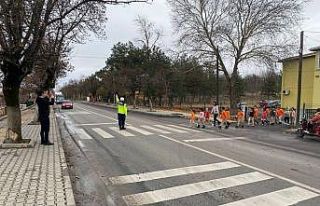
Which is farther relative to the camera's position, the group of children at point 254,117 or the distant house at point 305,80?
the distant house at point 305,80

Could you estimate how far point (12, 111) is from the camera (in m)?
14.0

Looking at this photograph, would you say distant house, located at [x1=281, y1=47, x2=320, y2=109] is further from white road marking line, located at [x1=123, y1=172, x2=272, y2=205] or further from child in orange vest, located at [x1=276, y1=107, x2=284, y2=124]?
white road marking line, located at [x1=123, y1=172, x2=272, y2=205]

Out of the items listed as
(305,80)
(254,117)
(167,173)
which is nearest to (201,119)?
(254,117)

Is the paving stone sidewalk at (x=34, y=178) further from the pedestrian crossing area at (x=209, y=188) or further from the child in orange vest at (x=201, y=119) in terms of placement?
the child in orange vest at (x=201, y=119)

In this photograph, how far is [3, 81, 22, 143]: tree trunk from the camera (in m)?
13.8

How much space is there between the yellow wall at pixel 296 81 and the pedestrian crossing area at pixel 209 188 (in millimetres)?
28172

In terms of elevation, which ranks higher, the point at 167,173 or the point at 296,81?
the point at 296,81

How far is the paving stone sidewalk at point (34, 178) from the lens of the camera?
6703 mm

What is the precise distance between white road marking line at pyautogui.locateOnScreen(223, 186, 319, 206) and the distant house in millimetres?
27535

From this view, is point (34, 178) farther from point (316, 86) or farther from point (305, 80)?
point (305, 80)

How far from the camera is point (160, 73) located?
6222 centimetres

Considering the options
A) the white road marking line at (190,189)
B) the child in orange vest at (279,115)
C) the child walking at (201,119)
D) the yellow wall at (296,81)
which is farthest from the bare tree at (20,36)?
the yellow wall at (296,81)

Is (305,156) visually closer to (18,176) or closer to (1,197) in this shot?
(18,176)

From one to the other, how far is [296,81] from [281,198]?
33081 millimetres
